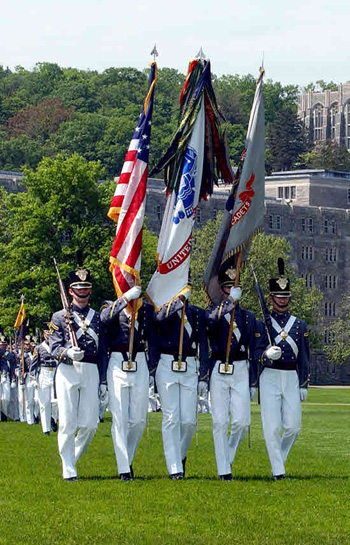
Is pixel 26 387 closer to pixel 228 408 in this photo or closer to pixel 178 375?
pixel 178 375

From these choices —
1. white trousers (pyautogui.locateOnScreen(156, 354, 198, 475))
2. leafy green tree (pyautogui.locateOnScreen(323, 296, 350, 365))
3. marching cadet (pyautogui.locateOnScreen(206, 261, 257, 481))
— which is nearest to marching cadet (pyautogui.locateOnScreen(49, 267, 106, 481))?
white trousers (pyautogui.locateOnScreen(156, 354, 198, 475))

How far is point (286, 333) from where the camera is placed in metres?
18.8

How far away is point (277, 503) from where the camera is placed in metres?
15.7

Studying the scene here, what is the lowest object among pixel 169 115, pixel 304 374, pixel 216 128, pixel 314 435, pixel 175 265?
pixel 314 435

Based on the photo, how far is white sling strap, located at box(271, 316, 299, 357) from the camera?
735 inches

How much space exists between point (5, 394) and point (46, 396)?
740 centimetres

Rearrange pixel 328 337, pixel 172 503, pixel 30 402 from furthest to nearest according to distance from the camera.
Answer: pixel 328 337, pixel 30 402, pixel 172 503

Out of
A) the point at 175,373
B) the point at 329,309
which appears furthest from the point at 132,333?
the point at 329,309

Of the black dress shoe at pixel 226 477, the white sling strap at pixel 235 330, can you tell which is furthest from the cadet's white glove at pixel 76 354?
the black dress shoe at pixel 226 477

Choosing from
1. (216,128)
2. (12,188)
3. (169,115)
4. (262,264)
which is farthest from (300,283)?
(169,115)

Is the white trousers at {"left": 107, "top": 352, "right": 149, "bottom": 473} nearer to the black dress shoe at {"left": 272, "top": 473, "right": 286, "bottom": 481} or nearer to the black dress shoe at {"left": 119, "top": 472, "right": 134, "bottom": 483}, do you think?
the black dress shoe at {"left": 119, "top": 472, "right": 134, "bottom": 483}

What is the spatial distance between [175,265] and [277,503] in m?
4.88

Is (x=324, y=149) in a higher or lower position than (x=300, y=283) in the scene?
higher

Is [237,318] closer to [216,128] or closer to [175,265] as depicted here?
[175,265]
